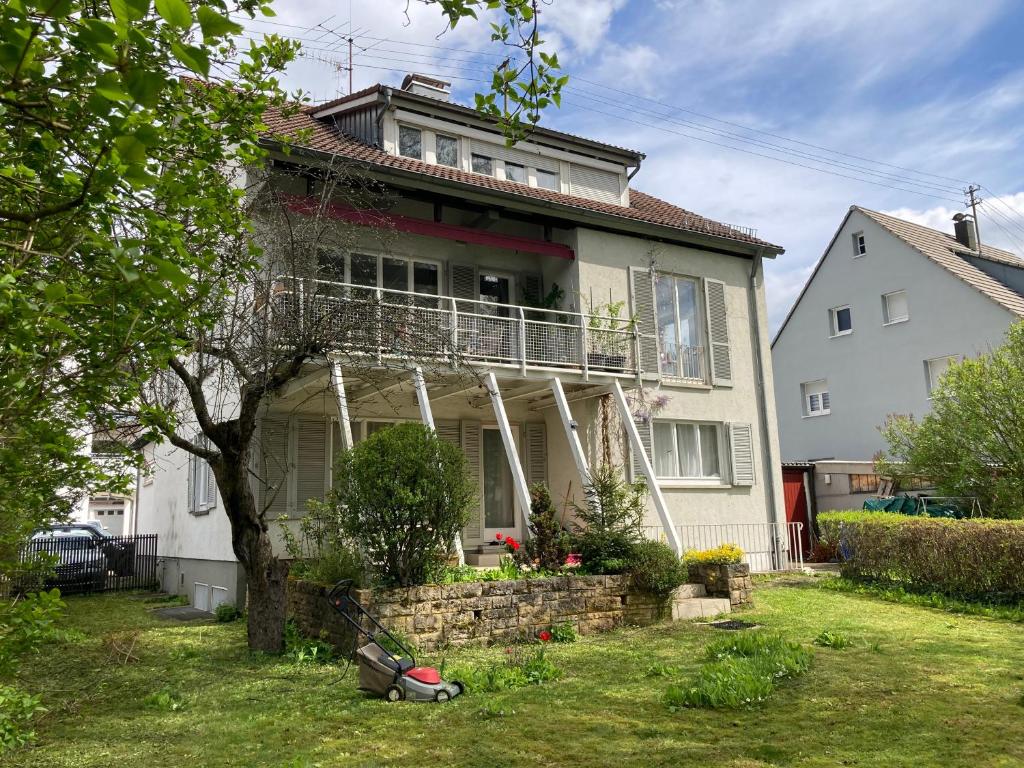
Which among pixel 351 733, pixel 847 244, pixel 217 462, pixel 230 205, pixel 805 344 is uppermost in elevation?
pixel 847 244

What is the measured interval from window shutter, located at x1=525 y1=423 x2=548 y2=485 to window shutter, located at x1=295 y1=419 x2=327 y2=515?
14.2ft

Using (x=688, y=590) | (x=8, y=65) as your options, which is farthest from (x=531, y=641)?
(x=8, y=65)

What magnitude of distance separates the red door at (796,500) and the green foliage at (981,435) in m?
3.70

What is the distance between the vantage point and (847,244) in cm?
2642

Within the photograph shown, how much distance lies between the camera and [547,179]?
18.0m

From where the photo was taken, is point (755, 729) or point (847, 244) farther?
point (847, 244)

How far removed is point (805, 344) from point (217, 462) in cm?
2273

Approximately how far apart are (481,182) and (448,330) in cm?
459

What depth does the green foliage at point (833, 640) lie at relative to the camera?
851 cm

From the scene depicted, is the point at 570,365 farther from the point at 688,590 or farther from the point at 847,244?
the point at 847,244

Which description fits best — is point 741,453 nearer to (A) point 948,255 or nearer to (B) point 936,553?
(B) point 936,553

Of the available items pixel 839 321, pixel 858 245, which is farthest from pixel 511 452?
pixel 858 245

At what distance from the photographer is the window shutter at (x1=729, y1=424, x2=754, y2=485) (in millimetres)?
17250

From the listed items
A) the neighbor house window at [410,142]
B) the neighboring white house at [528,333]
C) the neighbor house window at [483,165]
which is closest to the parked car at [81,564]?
the neighboring white house at [528,333]
